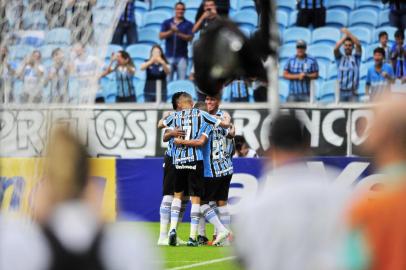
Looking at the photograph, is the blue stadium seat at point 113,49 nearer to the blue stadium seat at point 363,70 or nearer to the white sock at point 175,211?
the blue stadium seat at point 363,70

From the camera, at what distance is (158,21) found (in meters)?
22.7

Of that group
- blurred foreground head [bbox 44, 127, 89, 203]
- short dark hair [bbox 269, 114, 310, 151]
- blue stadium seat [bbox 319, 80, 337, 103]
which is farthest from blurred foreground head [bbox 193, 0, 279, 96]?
blue stadium seat [bbox 319, 80, 337, 103]

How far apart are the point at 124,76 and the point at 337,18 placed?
14.9 feet

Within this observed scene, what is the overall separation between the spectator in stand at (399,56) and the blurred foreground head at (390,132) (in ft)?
49.8

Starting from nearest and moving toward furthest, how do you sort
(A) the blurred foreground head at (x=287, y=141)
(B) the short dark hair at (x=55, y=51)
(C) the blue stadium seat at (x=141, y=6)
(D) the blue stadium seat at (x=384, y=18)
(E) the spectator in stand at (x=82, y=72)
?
(A) the blurred foreground head at (x=287, y=141) < (E) the spectator in stand at (x=82, y=72) < (B) the short dark hair at (x=55, y=51) < (D) the blue stadium seat at (x=384, y=18) < (C) the blue stadium seat at (x=141, y=6)

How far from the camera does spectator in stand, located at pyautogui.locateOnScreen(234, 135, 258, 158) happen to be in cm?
1888

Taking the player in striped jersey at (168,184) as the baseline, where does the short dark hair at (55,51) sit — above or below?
above

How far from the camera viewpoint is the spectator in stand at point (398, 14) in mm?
20422

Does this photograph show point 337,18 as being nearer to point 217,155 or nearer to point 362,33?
point 362,33

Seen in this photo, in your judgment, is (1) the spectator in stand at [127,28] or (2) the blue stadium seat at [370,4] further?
(1) the spectator in stand at [127,28]

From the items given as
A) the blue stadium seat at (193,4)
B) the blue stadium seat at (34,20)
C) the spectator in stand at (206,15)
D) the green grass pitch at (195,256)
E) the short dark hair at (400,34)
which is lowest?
the green grass pitch at (195,256)

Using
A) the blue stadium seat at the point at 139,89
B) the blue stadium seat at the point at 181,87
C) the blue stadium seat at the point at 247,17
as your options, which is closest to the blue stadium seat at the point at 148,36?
the blue stadium seat at the point at 247,17

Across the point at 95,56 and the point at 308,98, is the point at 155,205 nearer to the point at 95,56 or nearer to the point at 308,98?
the point at 308,98

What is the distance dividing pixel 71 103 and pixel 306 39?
8.45 metres
